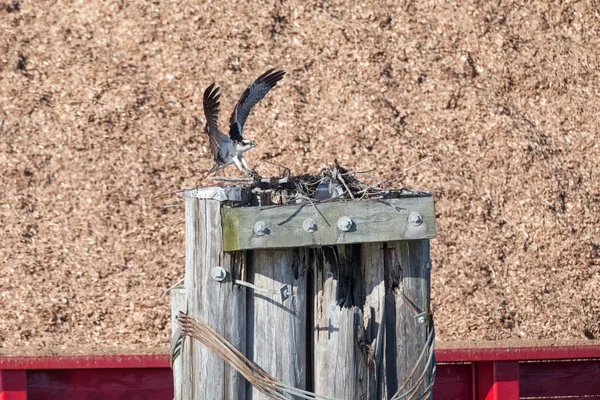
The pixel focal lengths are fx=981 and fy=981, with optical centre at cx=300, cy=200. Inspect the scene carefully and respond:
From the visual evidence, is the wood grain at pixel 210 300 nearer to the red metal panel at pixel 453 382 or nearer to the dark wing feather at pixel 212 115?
the dark wing feather at pixel 212 115

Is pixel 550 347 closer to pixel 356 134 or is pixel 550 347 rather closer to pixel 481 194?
pixel 481 194

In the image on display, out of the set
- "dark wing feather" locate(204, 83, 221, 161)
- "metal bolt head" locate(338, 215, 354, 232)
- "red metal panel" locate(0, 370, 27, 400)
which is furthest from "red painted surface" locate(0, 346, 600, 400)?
"metal bolt head" locate(338, 215, 354, 232)

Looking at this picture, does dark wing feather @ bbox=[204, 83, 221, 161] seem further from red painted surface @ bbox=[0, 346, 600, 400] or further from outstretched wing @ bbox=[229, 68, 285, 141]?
red painted surface @ bbox=[0, 346, 600, 400]

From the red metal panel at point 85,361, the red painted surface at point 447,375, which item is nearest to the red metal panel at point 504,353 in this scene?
the red painted surface at point 447,375

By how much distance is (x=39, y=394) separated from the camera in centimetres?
490

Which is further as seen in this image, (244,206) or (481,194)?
(481,194)

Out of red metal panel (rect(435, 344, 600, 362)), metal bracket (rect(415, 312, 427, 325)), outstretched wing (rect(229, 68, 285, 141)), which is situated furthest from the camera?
outstretched wing (rect(229, 68, 285, 141))

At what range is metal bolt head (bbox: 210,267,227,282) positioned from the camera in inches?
133

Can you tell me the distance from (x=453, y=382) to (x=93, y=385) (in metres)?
1.88

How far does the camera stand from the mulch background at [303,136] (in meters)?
7.66

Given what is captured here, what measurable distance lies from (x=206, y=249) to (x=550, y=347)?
8.63ft

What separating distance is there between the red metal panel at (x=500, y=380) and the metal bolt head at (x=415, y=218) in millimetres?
2008

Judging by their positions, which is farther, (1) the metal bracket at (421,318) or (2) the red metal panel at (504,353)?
(2) the red metal panel at (504,353)

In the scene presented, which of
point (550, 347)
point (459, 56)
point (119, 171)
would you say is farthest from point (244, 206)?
point (459, 56)
